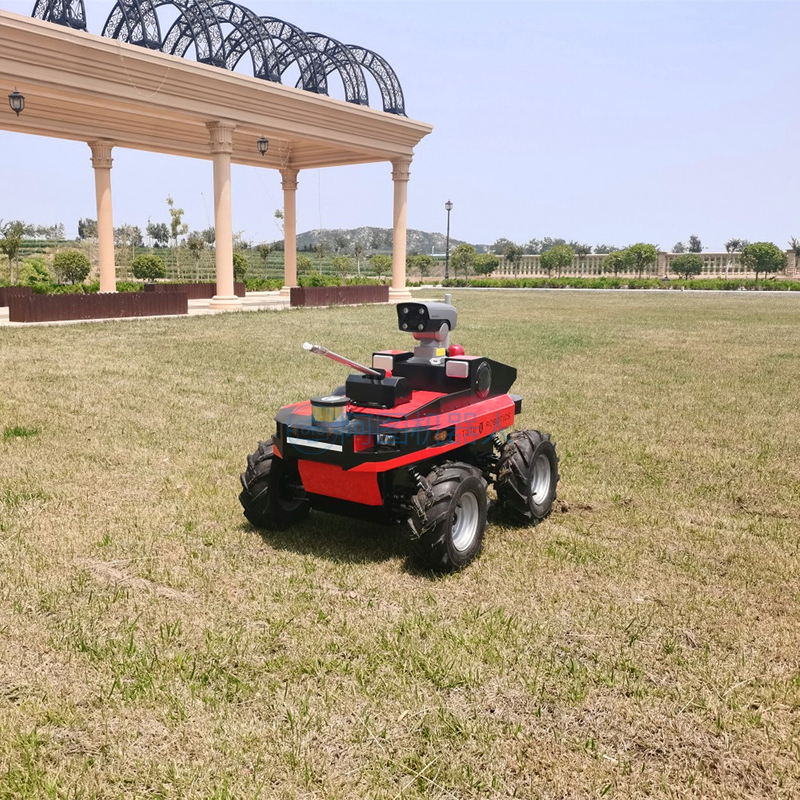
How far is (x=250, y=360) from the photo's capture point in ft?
40.3

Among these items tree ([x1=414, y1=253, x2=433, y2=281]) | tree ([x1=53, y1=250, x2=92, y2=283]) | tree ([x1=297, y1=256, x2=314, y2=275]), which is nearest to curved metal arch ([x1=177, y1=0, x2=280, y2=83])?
tree ([x1=53, y1=250, x2=92, y2=283])

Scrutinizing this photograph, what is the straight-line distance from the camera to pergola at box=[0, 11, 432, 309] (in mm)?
17312

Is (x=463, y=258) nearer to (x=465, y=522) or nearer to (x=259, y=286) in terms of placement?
(x=259, y=286)

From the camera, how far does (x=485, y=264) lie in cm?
8050

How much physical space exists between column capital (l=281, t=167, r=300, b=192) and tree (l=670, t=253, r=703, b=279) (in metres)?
54.6

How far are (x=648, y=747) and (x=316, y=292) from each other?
976 inches

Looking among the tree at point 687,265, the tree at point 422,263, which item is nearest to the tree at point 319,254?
the tree at point 422,263

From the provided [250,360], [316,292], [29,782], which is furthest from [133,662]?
[316,292]

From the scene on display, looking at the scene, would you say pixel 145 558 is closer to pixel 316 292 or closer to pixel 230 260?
pixel 230 260

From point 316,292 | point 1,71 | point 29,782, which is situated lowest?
point 29,782

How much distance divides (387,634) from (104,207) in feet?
77.6

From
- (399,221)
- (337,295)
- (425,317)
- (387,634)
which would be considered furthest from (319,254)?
(387,634)

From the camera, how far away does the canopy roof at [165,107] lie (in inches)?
672

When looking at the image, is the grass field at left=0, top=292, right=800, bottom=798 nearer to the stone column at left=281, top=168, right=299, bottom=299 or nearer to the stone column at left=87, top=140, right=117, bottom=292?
the stone column at left=87, top=140, right=117, bottom=292
